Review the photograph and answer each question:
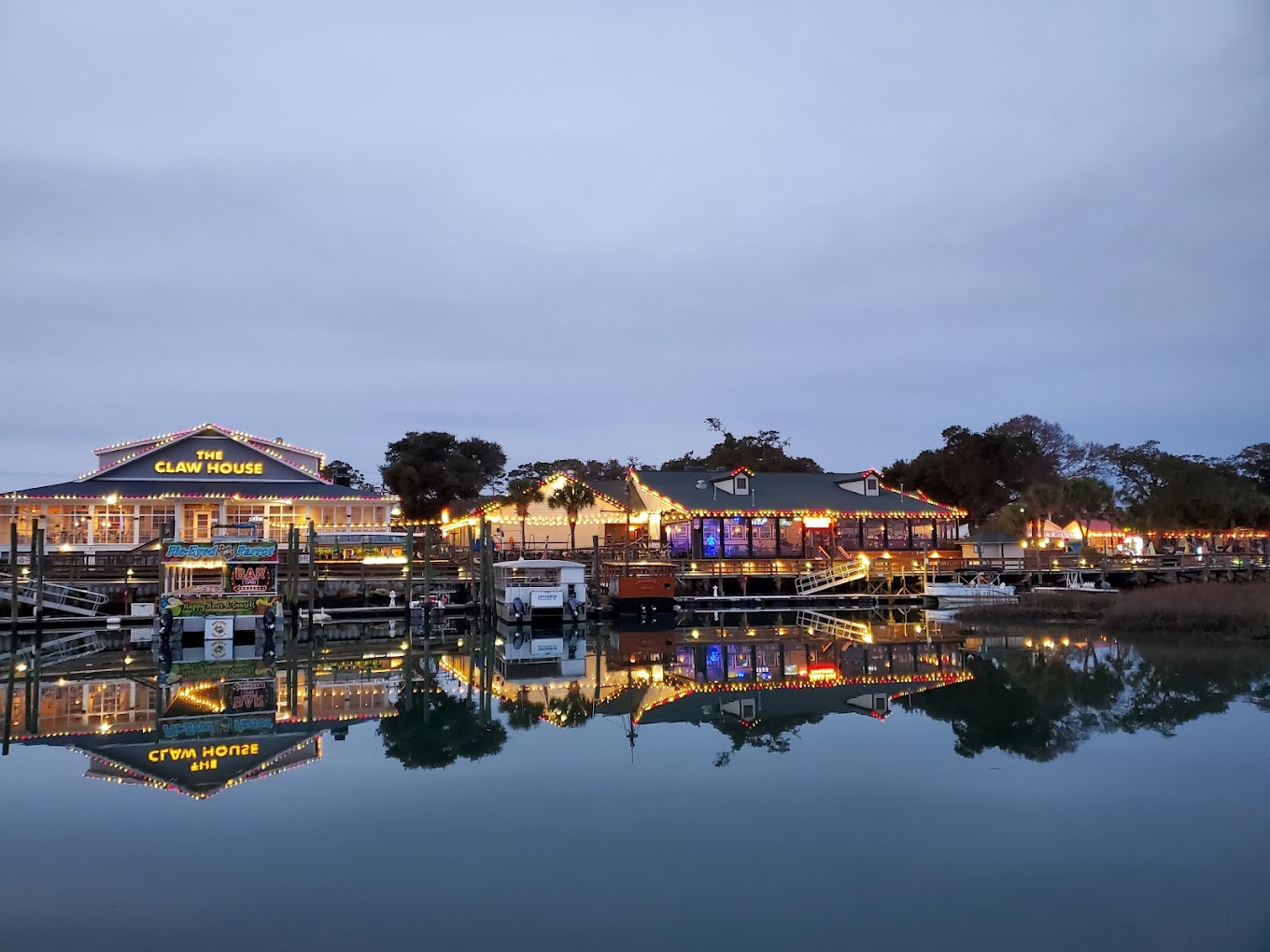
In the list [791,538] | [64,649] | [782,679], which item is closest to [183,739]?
[782,679]

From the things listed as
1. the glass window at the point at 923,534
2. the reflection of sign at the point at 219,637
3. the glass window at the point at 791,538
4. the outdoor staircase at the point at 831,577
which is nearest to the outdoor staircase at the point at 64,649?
the reflection of sign at the point at 219,637

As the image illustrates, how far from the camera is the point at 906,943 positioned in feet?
29.1

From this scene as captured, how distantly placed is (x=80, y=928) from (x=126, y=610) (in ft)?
107

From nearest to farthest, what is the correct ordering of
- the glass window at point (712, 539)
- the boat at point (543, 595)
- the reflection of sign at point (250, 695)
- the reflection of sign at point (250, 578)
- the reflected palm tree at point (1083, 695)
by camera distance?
1. the reflected palm tree at point (1083, 695)
2. the reflection of sign at point (250, 695)
3. the reflection of sign at point (250, 578)
4. the boat at point (543, 595)
5. the glass window at point (712, 539)

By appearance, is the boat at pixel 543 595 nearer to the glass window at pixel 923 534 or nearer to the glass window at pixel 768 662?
the glass window at pixel 768 662

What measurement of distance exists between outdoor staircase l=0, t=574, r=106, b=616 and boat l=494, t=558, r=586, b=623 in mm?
15466

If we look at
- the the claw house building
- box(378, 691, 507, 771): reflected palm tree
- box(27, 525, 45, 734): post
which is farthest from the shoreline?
box(27, 525, 45, 734): post

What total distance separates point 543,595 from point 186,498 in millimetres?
23504

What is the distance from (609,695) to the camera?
76.3 ft

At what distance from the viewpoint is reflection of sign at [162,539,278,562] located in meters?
33.2

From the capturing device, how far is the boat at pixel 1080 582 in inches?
1774

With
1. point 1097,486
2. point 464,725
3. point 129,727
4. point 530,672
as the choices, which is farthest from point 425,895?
point 1097,486

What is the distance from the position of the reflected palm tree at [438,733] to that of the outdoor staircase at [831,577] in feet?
96.7

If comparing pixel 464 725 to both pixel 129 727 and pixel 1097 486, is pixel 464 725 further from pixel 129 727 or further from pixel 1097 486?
pixel 1097 486
